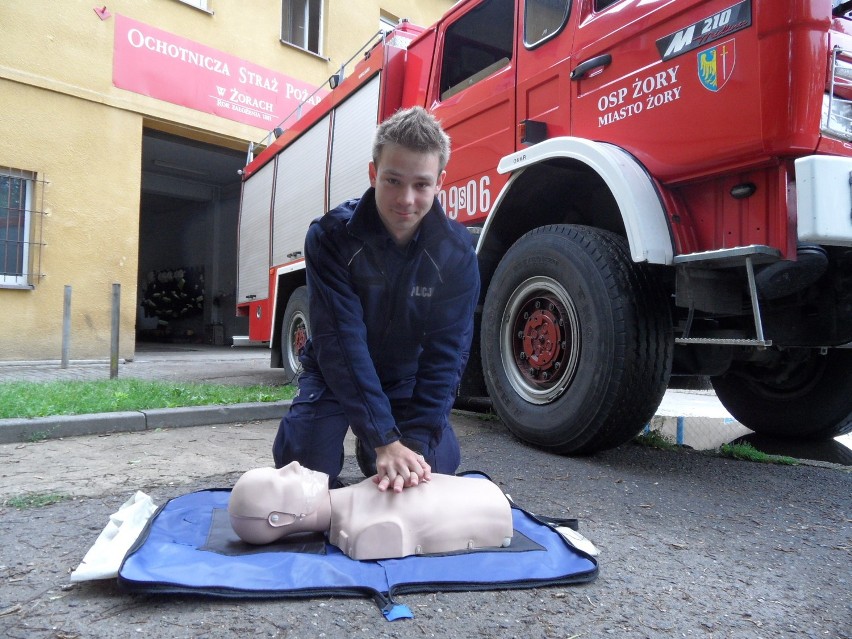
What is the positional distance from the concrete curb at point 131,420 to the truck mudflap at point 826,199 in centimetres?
312

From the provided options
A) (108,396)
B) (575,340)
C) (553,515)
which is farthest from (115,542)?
(108,396)

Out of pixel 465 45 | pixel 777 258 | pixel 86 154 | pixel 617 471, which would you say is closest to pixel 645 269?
pixel 777 258

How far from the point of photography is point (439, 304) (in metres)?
2.02

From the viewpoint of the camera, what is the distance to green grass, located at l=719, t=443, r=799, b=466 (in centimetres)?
296

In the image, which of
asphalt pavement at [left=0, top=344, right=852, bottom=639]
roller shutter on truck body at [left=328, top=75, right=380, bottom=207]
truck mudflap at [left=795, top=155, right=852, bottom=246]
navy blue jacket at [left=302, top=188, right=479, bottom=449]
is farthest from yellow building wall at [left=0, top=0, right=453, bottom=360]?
truck mudflap at [left=795, top=155, right=852, bottom=246]

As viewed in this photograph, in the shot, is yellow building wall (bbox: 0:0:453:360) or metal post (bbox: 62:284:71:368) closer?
metal post (bbox: 62:284:71:368)

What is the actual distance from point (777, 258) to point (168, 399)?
137 inches

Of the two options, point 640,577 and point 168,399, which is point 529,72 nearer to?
point 640,577

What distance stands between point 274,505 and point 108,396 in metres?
2.89

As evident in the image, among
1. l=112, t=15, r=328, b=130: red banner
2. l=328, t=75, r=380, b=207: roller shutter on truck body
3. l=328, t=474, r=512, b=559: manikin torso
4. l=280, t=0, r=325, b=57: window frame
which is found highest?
l=280, t=0, r=325, b=57: window frame

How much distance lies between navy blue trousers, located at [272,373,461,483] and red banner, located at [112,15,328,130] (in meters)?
7.11

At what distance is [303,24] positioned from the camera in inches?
405

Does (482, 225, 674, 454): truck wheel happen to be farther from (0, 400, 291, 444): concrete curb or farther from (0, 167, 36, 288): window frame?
(0, 167, 36, 288): window frame

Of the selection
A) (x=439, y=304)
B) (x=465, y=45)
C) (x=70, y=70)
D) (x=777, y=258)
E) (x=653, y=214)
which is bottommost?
(x=439, y=304)
